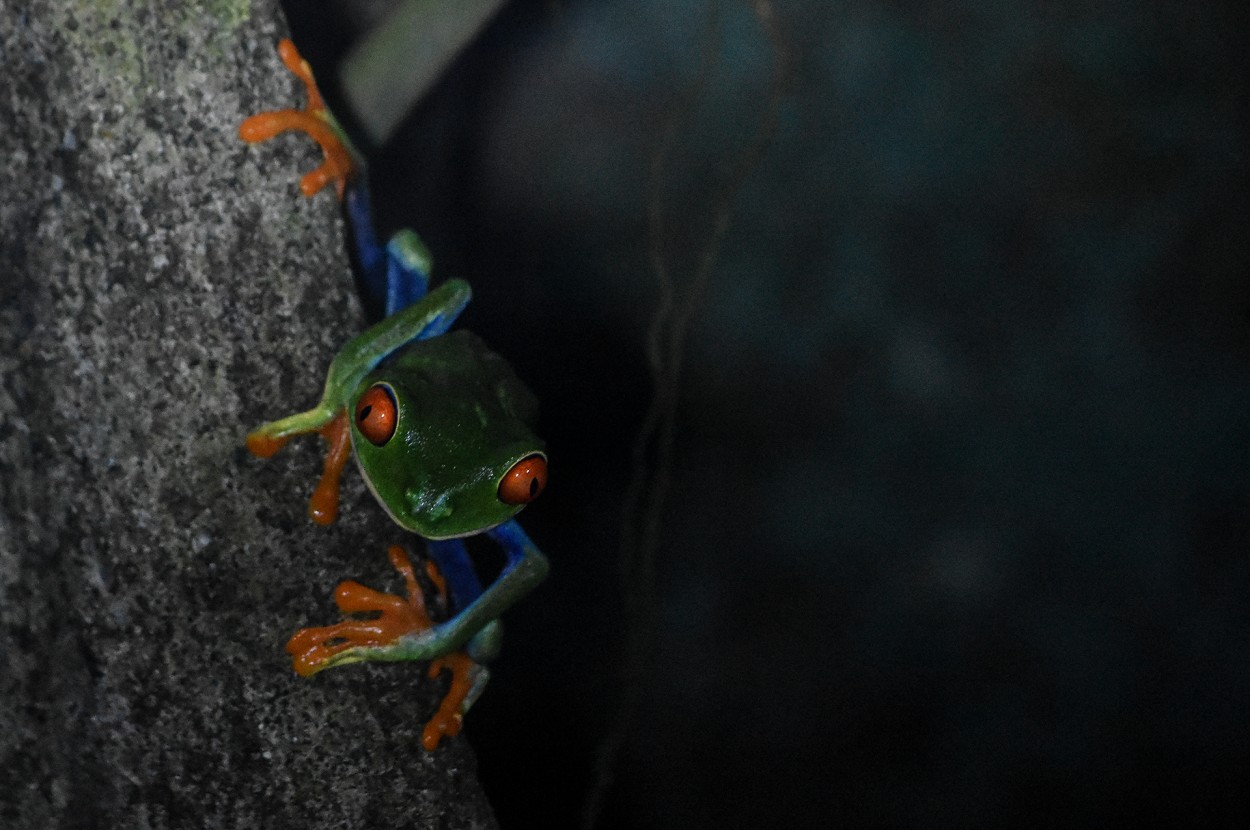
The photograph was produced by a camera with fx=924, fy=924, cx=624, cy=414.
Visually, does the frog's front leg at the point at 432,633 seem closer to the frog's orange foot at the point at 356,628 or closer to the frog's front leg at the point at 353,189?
the frog's orange foot at the point at 356,628

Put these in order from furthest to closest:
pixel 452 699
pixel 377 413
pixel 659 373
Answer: pixel 659 373, pixel 452 699, pixel 377 413

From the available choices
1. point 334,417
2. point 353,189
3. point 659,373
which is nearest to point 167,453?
point 334,417

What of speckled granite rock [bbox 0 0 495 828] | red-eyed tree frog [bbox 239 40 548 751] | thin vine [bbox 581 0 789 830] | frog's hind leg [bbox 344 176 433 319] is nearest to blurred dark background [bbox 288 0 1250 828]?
thin vine [bbox 581 0 789 830]

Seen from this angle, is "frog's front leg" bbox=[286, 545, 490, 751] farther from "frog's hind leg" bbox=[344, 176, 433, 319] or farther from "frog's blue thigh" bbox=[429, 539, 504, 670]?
"frog's hind leg" bbox=[344, 176, 433, 319]

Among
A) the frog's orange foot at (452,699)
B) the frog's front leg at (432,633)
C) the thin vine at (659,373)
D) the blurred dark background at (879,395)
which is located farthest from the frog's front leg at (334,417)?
the thin vine at (659,373)

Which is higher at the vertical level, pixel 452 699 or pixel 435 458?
pixel 435 458

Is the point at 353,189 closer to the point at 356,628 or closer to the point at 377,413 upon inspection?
the point at 377,413

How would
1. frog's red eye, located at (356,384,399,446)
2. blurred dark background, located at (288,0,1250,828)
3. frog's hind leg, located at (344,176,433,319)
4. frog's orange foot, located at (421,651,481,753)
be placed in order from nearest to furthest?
frog's red eye, located at (356,384,399,446) < frog's orange foot, located at (421,651,481,753) < frog's hind leg, located at (344,176,433,319) < blurred dark background, located at (288,0,1250,828)

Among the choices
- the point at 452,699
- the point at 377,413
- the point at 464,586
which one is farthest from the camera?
the point at 464,586
